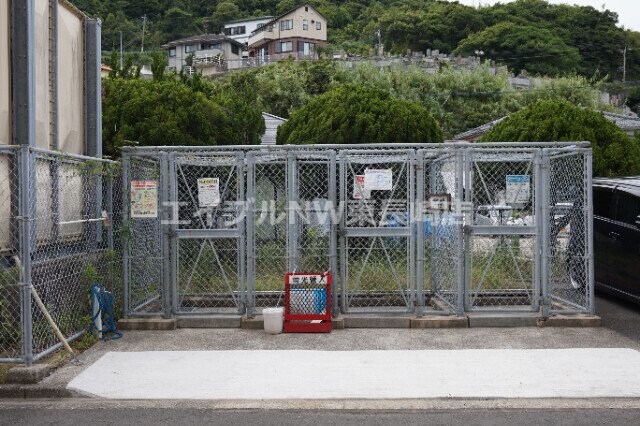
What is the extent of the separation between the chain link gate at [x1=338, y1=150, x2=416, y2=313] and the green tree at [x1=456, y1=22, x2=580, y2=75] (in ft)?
152

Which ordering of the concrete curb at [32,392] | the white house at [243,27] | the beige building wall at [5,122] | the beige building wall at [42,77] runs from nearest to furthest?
the concrete curb at [32,392] → the beige building wall at [5,122] → the beige building wall at [42,77] → the white house at [243,27]

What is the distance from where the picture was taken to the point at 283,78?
132 ft


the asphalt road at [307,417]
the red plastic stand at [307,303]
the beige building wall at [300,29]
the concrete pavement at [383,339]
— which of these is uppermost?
the beige building wall at [300,29]

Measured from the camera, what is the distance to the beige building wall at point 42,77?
8.55 m

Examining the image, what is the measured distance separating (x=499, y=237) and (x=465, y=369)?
2.71 metres

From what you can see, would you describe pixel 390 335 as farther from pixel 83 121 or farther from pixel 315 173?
pixel 83 121

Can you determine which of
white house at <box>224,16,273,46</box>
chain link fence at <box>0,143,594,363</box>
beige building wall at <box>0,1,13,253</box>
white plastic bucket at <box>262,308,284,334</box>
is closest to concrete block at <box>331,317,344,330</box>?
chain link fence at <box>0,143,594,363</box>

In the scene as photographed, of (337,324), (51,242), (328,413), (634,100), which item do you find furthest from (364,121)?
(634,100)

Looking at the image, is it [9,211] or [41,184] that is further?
[41,184]

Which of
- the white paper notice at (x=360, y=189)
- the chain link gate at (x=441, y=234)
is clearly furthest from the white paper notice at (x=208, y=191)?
the chain link gate at (x=441, y=234)

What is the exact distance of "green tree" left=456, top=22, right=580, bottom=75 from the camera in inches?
2105

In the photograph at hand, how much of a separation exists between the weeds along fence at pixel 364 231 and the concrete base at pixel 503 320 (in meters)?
0.20

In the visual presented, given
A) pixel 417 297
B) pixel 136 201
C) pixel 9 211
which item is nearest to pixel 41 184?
pixel 9 211

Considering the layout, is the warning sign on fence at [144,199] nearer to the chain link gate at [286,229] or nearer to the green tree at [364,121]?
the chain link gate at [286,229]
